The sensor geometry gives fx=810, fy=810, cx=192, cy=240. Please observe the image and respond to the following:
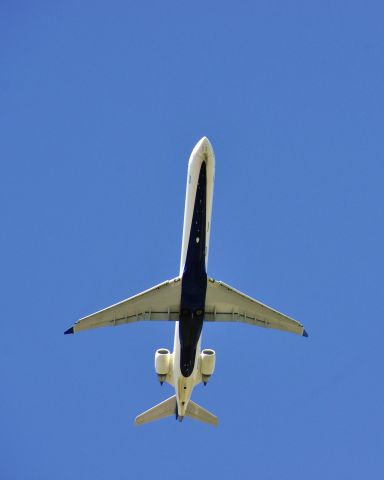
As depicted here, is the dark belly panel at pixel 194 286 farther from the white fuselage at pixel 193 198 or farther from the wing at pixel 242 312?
the wing at pixel 242 312

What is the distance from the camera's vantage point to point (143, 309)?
46344 millimetres

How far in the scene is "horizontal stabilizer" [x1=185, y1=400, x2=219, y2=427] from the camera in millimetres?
52250

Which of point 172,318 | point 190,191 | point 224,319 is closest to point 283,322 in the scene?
point 224,319

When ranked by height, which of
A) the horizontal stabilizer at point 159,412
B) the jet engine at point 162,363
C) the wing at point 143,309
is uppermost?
the wing at point 143,309

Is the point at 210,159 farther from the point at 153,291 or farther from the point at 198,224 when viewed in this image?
the point at 153,291

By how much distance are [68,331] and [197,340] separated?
23.8 feet

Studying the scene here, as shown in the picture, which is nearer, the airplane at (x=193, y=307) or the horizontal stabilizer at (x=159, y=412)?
the airplane at (x=193, y=307)

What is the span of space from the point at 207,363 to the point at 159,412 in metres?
5.45

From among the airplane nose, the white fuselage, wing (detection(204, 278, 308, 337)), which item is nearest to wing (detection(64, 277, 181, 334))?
the white fuselage

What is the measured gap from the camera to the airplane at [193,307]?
42.8 metres

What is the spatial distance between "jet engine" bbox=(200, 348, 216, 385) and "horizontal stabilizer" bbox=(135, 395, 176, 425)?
3.70m

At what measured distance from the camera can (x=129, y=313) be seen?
152 ft

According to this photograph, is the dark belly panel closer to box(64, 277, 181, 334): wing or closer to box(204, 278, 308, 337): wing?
box(64, 277, 181, 334): wing

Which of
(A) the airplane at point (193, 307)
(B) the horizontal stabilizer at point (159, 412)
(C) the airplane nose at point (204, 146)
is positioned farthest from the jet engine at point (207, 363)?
(C) the airplane nose at point (204, 146)
